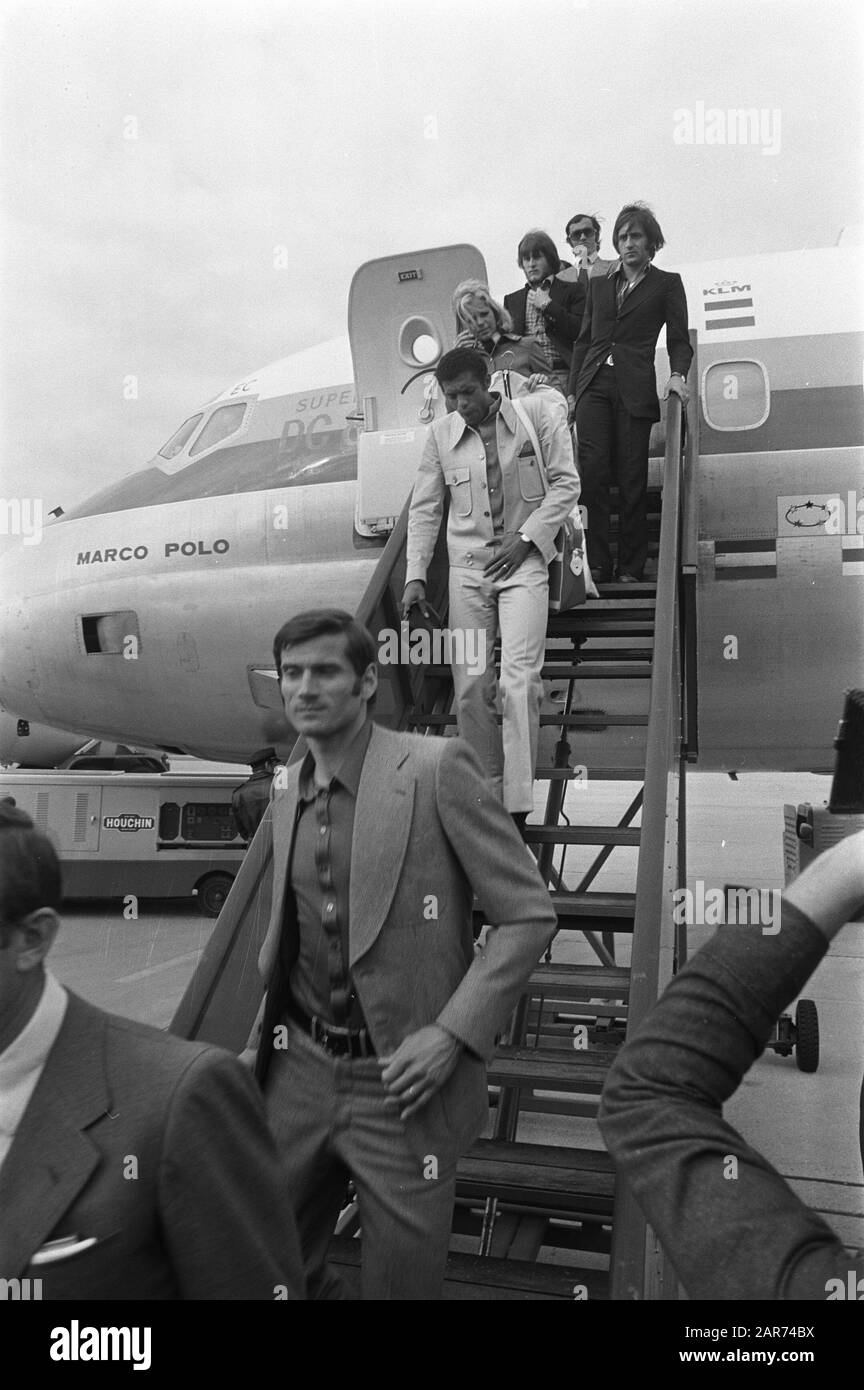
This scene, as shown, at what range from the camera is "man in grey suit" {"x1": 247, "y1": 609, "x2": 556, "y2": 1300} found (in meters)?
2.19

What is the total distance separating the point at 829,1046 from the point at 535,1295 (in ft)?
16.4

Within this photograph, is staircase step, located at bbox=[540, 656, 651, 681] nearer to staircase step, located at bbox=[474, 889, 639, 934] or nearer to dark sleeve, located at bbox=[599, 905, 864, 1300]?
staircase step, located at bbox=[474, 889, 639, 934]

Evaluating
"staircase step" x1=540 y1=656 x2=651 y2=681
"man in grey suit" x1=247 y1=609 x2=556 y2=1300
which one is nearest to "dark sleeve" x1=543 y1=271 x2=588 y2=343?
"staircase step" x1=540 y1=656 x2=651 y2=681

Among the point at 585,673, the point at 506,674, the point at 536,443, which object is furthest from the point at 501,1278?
the point at 536,443

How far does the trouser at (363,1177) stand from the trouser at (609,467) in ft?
12.9

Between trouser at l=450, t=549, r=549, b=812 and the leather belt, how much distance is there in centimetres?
171

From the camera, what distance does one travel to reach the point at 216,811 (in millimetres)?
11320

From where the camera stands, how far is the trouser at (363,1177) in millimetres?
2156

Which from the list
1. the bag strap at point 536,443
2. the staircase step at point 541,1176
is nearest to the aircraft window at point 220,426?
the bag strap at point 536,443

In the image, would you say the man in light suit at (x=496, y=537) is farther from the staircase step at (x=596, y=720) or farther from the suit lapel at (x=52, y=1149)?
the suit lapel at (x=52, y=1149)

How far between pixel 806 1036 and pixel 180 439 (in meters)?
6.77

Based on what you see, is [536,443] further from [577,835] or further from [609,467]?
[577,835]
